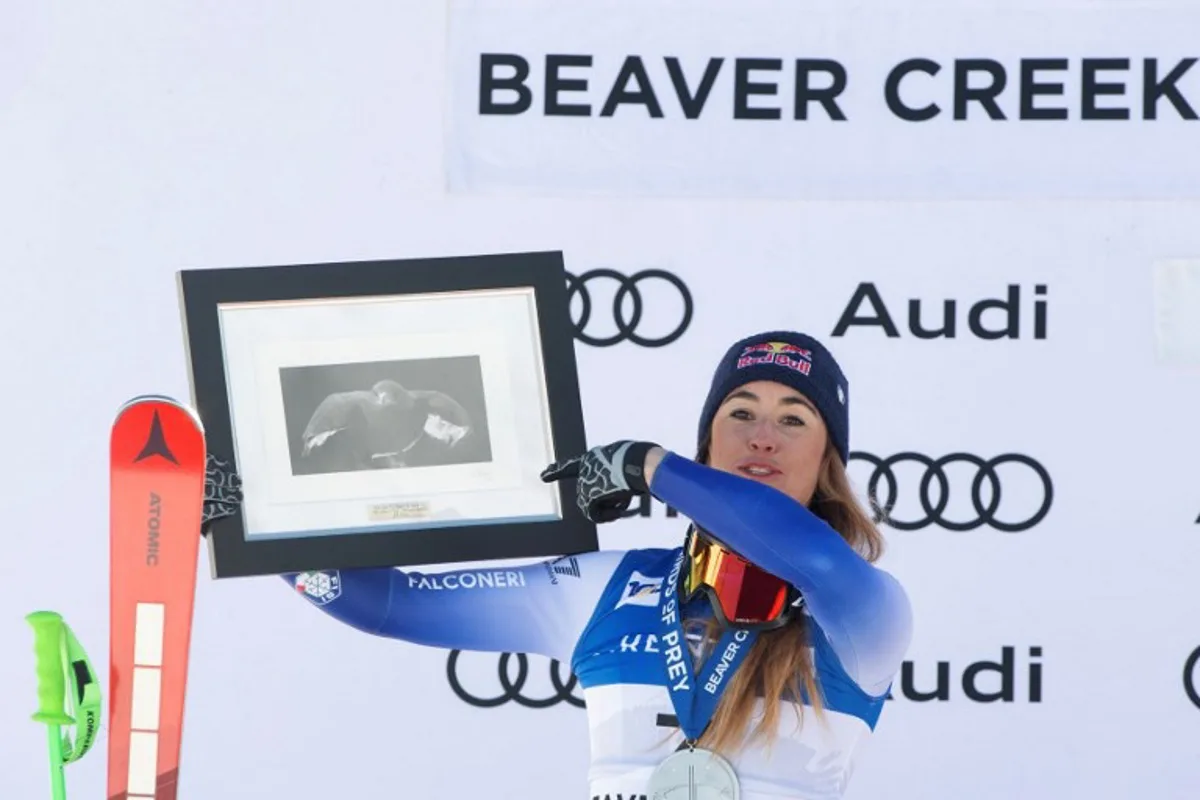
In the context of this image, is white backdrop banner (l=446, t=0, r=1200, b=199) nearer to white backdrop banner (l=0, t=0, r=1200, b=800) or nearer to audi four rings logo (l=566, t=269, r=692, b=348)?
white backdrop banner (l=0, t=0, r=1200, b=800)

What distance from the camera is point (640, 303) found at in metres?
3.39

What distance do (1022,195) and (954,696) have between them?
0.94 meters

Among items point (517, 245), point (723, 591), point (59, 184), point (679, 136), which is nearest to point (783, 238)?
point (679, 136)

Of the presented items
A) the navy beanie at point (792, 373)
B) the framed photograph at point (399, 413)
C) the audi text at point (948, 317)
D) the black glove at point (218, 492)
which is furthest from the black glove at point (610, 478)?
the audi text at point (948, 317)

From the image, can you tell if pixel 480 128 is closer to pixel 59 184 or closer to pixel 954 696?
pixel 59 184

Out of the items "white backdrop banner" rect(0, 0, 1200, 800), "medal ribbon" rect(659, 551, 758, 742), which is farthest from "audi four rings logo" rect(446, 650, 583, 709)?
"medal ribbon" rect(659, 551, 758, 742)

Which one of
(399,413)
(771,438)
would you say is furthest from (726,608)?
(399,413)

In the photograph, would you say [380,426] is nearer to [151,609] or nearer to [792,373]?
[151,609]

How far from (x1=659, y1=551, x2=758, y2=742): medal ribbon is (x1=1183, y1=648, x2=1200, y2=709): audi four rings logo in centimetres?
118

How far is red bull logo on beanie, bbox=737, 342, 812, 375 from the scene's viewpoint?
8.59 ft

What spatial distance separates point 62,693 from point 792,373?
1.09 m

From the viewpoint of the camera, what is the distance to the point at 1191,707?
3.32 metres

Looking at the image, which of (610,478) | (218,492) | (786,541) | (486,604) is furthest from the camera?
(486,604)

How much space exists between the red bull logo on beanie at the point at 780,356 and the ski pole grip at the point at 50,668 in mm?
1024
